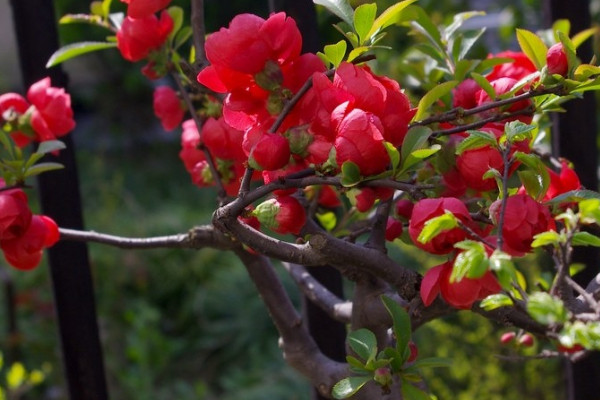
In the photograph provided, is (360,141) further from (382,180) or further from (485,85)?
(485,85)

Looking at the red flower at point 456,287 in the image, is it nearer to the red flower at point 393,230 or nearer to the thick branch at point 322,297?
the red flower at point 393,230

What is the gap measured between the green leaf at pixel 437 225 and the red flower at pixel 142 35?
397 millimetres

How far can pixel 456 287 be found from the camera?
1.60 ft

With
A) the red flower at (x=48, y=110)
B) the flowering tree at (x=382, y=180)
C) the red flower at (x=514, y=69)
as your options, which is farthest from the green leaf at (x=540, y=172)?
the red flower at (x=48, y=110)

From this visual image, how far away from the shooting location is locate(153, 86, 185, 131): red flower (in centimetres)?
81

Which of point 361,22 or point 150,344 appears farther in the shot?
point 150,344

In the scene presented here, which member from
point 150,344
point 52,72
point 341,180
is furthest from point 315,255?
point 150,344

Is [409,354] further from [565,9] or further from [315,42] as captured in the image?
[565,9]

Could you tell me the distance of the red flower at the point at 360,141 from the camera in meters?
0.49

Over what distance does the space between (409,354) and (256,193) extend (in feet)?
0.54

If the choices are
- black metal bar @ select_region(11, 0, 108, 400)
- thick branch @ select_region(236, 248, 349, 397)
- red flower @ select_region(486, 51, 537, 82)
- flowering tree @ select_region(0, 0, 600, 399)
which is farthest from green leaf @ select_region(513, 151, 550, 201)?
black metal bar @ select_region(11, 0, 108, 400)

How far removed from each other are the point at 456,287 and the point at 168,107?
0.43 m

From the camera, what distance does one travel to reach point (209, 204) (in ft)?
12.6

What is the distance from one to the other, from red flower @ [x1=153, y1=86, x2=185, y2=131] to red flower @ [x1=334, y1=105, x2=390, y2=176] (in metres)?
0.35
